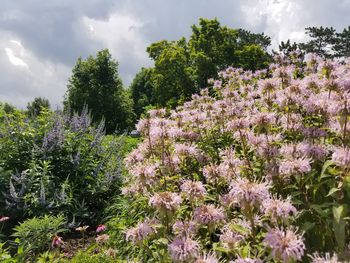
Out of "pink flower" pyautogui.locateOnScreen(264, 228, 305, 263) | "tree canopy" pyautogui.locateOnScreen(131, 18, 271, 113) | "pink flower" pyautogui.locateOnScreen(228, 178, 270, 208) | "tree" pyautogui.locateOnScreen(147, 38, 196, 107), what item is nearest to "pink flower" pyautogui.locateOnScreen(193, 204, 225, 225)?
"pink flower" pyautogui.locateOnScreen(228, 178, 270, 208)

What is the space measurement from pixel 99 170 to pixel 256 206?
17.8 ft

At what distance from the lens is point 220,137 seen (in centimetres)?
552

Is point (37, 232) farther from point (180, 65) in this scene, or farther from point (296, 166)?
point (180, 65)

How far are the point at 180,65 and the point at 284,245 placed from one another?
1063 inches

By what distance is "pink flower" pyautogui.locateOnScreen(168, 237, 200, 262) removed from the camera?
2285mm

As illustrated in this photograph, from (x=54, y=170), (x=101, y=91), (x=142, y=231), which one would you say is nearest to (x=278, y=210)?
(x=142, y=231)

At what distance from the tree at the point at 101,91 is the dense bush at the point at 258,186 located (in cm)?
3038

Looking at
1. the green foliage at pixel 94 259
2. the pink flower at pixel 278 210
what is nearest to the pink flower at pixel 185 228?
the pink flower at pixel 278 210

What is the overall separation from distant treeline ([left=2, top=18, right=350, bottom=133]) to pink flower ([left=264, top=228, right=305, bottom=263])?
20.2 meters

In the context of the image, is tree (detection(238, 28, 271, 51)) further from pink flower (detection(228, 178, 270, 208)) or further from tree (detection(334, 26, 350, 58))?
pink flower (detection(228, 178, 270, 208))

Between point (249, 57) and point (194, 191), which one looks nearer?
point (194, 191)

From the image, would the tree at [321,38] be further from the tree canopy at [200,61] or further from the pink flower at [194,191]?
the pink flower at [194,191]

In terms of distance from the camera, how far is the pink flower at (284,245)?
6.20ft

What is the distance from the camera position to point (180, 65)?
2838 cm
